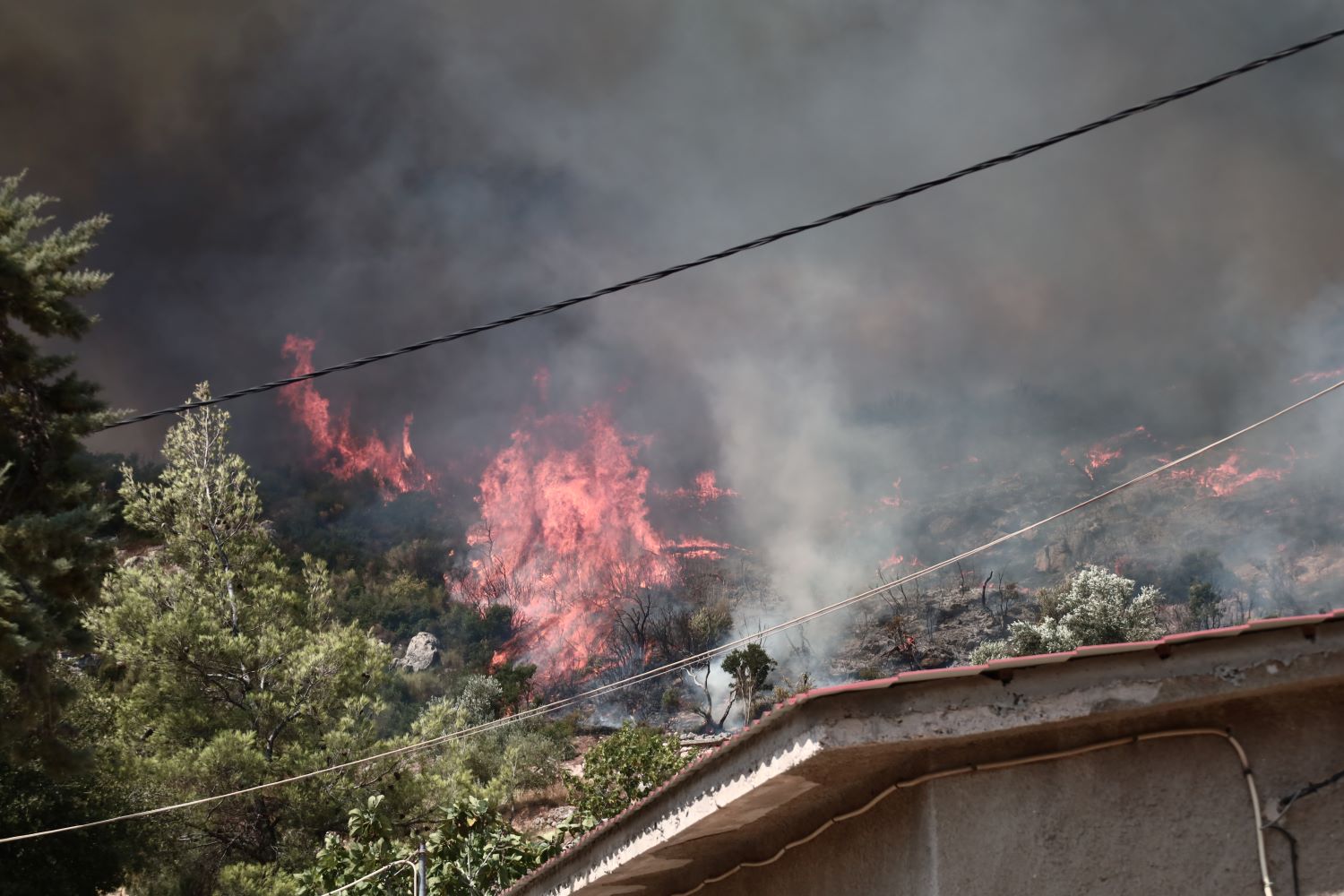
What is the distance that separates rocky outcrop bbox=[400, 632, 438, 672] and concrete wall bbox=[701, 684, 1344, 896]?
6550 centimetres

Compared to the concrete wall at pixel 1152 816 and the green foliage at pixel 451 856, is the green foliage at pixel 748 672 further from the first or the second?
the concrete wall at pixel 1152 816

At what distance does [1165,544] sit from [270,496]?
64.6 metres

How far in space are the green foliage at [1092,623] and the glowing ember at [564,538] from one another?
34447 mm

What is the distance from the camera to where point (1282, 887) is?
4.50 m

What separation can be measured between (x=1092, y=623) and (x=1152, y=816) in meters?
42.1

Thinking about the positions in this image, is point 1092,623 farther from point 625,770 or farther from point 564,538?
point 564,538

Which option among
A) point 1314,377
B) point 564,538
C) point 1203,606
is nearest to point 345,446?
point 564,538

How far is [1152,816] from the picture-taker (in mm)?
4727

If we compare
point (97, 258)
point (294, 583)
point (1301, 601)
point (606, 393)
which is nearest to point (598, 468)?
point (606, 393)

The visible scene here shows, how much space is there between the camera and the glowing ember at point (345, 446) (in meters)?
94.7

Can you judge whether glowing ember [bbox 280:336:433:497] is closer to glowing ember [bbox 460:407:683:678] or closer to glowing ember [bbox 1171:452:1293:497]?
glowing ember [bbox 460:407:683:678]

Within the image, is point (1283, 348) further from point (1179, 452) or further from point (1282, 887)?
point (1282, 887)

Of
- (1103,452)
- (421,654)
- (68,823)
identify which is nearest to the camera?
(68,823)

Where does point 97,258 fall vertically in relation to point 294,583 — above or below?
above
